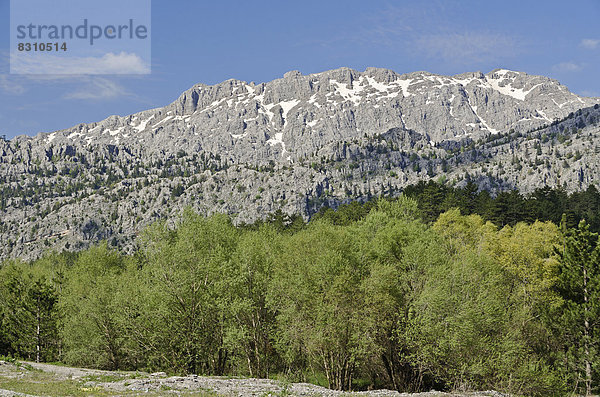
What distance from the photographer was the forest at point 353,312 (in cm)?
4294

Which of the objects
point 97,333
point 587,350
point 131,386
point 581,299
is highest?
point 581,299

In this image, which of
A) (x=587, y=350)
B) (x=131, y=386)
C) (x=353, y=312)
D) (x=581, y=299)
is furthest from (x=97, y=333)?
(x=581, y=299)

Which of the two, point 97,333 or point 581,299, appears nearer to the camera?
point 581,299

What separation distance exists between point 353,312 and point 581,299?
107 feet

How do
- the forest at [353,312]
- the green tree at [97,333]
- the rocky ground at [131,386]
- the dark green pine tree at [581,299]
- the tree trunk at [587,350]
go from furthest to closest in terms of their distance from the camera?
the green tree at [97,333]
the dark green pine tree at [581,299]
the tree trunk at [587,350]
the forest at [353,312]
the rocky ground at [131,386]

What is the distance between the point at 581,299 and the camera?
53.9 m

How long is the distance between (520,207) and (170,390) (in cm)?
10885

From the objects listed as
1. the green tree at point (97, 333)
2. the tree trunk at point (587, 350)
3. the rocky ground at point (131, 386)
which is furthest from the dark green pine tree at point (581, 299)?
the green tree at point (97, 333)

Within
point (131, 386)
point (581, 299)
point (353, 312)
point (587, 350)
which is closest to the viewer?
point (131, 386)

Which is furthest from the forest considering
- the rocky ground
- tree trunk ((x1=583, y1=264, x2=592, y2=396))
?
the rocky ground

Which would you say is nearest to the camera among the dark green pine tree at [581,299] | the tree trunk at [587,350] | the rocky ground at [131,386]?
Answer: the rocky ground at [131,386]

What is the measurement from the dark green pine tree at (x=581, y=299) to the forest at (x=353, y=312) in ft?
0.50

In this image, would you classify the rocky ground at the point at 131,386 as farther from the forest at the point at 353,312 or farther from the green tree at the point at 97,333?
the green tree at the point at 97,333

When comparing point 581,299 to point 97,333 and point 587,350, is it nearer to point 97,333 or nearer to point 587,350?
point 587,350
